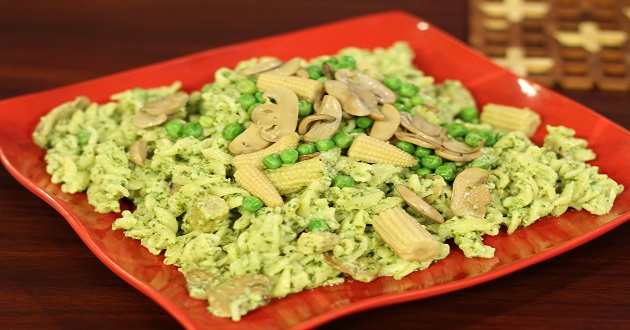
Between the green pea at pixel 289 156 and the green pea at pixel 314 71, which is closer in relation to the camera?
the green pea at pixel 289 156

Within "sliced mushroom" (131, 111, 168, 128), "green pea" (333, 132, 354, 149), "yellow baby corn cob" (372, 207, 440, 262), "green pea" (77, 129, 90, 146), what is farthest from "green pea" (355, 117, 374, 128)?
"green pea" (77, 129, 90, 146)

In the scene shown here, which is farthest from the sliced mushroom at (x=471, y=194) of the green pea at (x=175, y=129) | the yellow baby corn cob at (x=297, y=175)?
the green pea at (x=175, y=129)

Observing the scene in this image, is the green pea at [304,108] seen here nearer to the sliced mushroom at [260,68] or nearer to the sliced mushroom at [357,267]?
the sliced mushroom at [260,68]

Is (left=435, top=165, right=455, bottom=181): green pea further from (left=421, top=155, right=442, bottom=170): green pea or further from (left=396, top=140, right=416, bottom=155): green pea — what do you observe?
(left=396, top=140, right=416, bottom=155): green pea

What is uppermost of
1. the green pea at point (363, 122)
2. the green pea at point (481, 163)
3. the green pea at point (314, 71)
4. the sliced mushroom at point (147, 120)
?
the green pea at point (314, 71)

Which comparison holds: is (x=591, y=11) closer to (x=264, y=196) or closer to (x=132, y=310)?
(x=264, y=196)

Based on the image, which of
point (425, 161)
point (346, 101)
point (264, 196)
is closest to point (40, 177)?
point (264, 196)

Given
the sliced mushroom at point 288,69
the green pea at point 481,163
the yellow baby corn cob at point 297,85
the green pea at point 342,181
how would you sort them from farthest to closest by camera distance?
the sliced mushroom at point 288,69 → the yellow baby corn cob at point 297,85 → the green pea at point 481,163 → the green pea at point 342,181

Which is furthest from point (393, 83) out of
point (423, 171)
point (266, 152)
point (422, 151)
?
point (266, 152)
